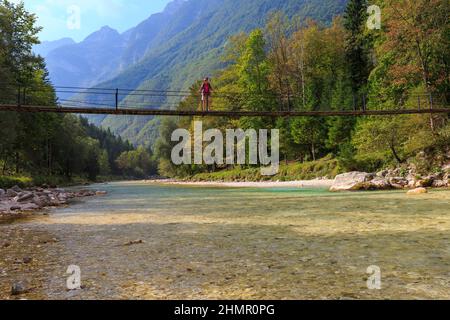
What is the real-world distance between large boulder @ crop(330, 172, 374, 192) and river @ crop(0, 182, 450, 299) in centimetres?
1337

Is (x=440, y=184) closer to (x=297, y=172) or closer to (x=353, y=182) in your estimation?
(x=353, y=182)

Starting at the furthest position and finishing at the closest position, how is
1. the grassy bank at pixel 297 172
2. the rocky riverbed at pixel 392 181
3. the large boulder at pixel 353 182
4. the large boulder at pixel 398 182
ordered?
the grassy bank at pixel 297 172 < the large boulder at pixel 353 182 < the large boulder at pixel 398 182 < the rocky riverbed at pixel 392 181

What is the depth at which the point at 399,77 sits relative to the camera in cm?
3212

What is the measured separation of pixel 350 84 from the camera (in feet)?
154

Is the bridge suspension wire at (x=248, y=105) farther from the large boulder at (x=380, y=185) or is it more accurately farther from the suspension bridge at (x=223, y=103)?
the large boulder at (x=380, y=185)

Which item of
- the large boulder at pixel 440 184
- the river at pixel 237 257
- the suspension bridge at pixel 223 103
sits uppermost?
the suspension bridge at pixel 223 103

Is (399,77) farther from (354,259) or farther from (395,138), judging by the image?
(354,259)

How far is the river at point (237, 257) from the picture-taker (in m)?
5.06

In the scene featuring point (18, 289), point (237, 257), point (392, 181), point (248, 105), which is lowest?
point (237, 257)

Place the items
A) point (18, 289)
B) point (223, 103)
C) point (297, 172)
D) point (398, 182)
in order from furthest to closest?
point (223, 103) < point (297, 172) < point (398, 182) < point (18, 289)

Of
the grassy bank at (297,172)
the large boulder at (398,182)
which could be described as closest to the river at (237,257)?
the large boulder at (398,182)

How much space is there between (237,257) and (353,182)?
21.0 metres

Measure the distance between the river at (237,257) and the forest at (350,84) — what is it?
1440 cm

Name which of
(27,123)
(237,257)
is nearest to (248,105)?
(27,123)
